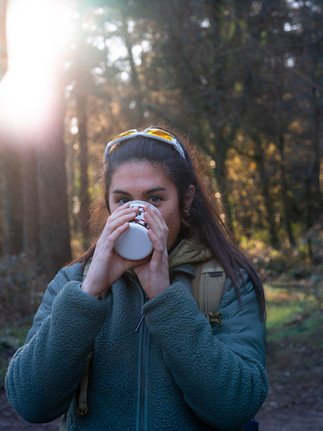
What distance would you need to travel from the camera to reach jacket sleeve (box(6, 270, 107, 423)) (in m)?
2.02

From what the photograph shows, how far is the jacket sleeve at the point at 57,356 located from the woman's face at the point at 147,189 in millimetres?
428

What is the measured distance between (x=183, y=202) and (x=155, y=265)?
1.60 feet

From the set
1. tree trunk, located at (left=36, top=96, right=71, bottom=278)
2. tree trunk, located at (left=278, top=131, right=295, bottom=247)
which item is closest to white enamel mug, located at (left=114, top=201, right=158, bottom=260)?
tree trunk, located at (left=36, top=96, right=71, bottom=278)

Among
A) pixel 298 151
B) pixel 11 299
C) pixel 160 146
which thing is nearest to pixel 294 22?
pixel 298 151

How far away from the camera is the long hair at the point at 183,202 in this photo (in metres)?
2.35

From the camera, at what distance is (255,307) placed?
2.29 metres

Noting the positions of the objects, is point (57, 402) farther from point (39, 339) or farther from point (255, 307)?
point (255, 307)

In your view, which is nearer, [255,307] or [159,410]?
[159,410]

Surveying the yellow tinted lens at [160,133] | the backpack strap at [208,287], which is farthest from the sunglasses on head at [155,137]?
the backpack strap at [208,287]

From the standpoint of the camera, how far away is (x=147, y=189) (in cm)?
231

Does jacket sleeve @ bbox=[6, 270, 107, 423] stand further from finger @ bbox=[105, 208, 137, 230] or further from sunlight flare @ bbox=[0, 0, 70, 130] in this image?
sunlight flare @ bbox=[0, 0, 70, 130]

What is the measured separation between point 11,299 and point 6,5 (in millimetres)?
4810

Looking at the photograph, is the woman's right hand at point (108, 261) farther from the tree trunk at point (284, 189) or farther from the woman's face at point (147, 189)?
the tree trunk at point (284, 189)

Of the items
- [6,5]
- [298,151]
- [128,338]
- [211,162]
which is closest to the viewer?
[128,338]
